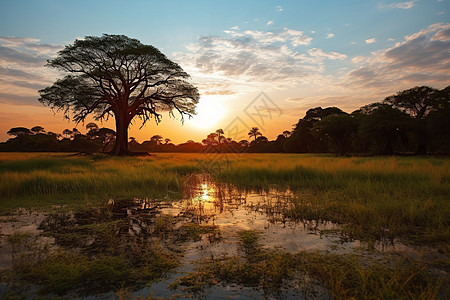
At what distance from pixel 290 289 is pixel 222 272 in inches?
27.3

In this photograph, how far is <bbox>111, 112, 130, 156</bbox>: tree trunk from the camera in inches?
994

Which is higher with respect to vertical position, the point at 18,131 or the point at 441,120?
the point at 18,131

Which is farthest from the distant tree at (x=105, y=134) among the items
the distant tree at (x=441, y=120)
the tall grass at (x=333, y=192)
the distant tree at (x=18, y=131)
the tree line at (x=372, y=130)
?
the distant tree at (x=441, y=120)

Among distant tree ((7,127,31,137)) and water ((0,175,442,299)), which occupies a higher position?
distant tree ((7,127,31,137))

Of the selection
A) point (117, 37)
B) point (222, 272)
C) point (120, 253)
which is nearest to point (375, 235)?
point (222, 272)

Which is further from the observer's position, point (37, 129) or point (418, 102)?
point (37, 129)

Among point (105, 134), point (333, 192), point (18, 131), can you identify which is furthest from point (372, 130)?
point (18, 131)

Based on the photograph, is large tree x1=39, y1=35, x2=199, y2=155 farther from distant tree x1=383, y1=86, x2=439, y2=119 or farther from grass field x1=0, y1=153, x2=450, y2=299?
distant tree x1=383, y1=86, x2=439, y2=119

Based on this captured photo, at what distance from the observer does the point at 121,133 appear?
25641 mm

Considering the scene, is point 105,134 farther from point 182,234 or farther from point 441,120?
point 441,120

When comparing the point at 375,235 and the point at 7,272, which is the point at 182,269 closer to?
the point at 7,272

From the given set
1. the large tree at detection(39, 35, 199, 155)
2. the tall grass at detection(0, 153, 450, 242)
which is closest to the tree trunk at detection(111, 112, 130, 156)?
the large tree at detection(39, 35, 199, 155)

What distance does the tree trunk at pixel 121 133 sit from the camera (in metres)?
25.2

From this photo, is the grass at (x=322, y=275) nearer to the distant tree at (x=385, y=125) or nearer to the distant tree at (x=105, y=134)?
the distant tree at (x=385, y=125)
